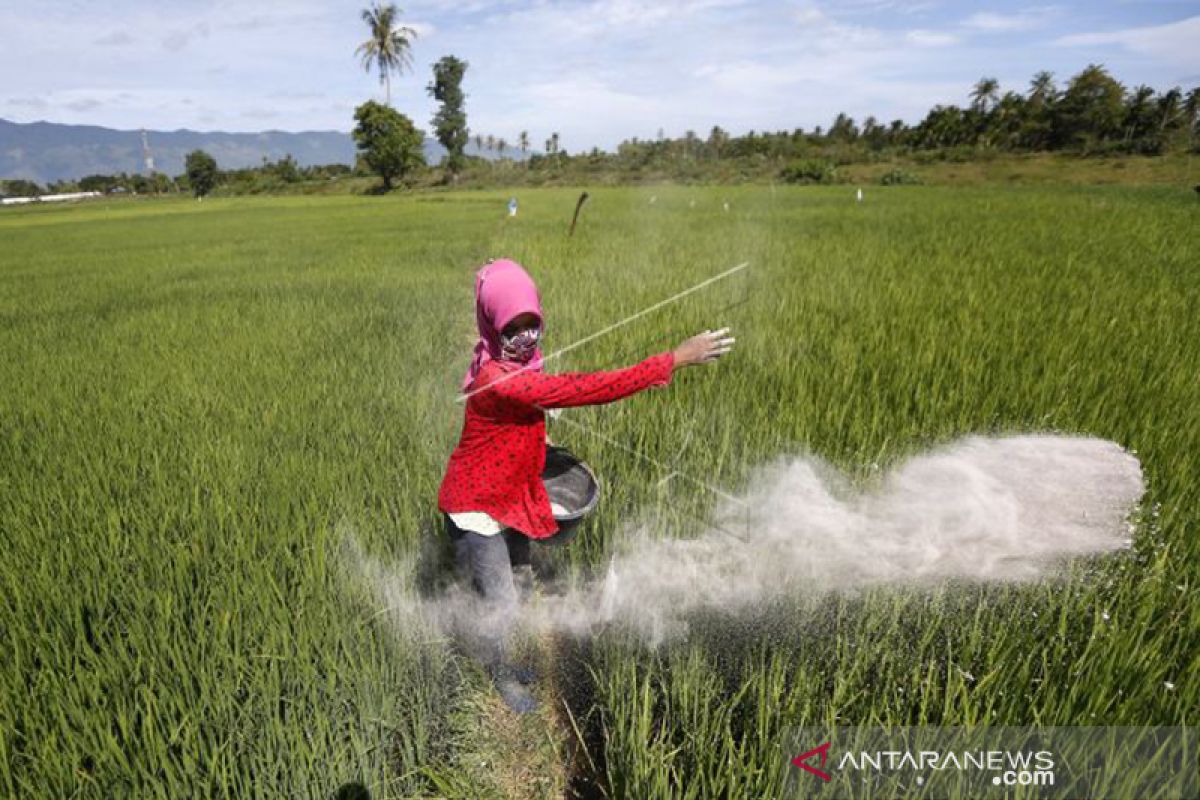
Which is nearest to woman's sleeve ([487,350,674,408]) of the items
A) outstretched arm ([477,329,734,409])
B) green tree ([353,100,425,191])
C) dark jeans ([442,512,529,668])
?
outstretched arm ([477,329,734,409])

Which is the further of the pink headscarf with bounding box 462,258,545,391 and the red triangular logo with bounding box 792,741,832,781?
the pink headscarf with bounding box 462,258,545,391

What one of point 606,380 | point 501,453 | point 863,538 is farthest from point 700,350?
point 863,538

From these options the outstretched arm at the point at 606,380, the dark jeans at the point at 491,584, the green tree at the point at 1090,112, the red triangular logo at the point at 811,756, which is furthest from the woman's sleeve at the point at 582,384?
the green tree at the point at 1090,112

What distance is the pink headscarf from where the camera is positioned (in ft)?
5.04

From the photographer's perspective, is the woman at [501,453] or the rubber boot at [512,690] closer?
the woman at [501,453]

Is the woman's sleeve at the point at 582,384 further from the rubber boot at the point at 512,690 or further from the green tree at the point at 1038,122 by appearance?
the green tree at the point at 1038,122

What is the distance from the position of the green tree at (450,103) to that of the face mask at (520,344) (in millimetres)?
53481

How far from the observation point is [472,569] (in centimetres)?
182

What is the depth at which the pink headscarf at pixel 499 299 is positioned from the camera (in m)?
1.54

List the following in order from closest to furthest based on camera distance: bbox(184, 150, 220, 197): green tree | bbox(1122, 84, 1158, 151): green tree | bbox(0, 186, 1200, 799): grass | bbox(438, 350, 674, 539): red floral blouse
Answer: bbox(0, 186, 1200, 799): grass, bbox(438, 350, 674, 539): red floral blouse, bbox(1122, 84, 1158, 151): green tree, bbox(184, 150, 220, 197): green tree

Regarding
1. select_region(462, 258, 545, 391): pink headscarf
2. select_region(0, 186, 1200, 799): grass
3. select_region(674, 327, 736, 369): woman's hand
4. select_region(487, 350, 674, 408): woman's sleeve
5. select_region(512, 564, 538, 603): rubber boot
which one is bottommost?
select_region(512, 564, 538, 603): rubber boot

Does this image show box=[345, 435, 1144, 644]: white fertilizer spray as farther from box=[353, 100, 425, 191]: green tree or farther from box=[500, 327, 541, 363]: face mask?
box=[353, 100, 425, 191]: green tree

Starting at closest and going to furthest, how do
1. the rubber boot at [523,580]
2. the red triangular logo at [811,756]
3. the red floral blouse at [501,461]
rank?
the red triangular logo at [811,756]
the red floral blouse at [501,461]
the rubber boot at [523,580]

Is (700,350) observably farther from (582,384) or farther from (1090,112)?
(1090,112)
